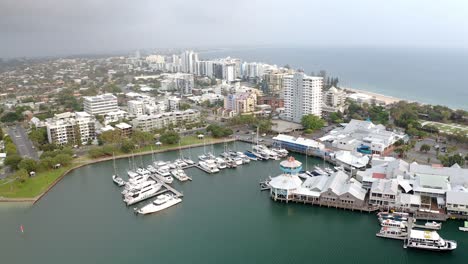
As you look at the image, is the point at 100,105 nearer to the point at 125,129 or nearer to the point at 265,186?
the point at 125,129

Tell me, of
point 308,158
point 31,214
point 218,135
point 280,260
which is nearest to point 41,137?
point 31,214

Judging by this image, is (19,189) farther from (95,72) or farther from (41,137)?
(95,72)

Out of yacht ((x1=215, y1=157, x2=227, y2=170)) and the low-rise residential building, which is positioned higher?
the low-rise residential building

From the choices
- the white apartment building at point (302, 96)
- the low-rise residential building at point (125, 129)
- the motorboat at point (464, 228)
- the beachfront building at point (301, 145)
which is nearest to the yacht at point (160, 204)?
the beachfront building at point (301, 145)

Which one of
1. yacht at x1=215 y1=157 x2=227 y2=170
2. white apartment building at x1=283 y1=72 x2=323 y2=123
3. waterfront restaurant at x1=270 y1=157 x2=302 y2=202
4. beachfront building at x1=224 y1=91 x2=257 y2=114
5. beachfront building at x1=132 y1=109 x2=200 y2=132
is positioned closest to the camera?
waterfront restaurant at x1=270 y1=157 x2=302 y2=202

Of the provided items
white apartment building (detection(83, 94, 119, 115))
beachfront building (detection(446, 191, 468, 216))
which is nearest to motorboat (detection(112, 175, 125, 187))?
beachfront building (detection(446, 191, 468, 216))

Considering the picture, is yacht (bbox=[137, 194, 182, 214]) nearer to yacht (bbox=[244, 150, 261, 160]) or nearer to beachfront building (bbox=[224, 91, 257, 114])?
yacht (bbox=[244, 150, 261, 160])

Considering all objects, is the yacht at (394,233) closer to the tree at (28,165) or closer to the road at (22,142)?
the tree at (28,165)
